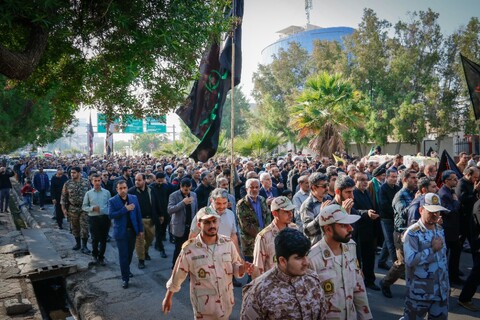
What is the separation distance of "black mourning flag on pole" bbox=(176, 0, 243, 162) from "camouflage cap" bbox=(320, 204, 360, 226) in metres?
4.43

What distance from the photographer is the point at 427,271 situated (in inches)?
159

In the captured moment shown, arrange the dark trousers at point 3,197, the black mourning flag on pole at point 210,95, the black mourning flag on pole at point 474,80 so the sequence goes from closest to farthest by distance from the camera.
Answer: the black mourning flag on pole at point 210,95, the black mourning flag on pole at point 474,80, the dark trousers at point 3,197

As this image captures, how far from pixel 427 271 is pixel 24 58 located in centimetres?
497

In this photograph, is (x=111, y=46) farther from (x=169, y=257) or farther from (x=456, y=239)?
(x=456, y=239)

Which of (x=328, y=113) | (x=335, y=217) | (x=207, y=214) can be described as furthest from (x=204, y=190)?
(x=328, y=113)

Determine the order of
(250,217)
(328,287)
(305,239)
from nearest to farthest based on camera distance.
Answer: (305,239), (328,287), (250,217)

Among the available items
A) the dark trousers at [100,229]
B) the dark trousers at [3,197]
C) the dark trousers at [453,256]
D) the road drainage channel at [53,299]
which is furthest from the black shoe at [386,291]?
the dark trousers at [3,197]

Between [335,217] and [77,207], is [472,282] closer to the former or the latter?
[335,217]

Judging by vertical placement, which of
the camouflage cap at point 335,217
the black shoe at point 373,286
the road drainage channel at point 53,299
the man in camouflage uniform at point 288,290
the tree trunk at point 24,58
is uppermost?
the tree trunk at point 24,58

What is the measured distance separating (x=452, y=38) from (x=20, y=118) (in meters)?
26.7

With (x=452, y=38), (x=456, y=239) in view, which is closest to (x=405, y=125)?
(x=452, y=38)

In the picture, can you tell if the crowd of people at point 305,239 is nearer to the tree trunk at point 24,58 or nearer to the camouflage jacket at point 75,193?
the camouflage jacket at point 75,193

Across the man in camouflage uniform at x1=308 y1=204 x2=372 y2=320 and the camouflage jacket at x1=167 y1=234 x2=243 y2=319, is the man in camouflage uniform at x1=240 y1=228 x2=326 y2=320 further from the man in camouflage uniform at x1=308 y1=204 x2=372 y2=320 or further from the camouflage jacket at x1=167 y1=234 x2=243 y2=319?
the camouflage jacket at x1=167 y1=234 x2=243 y2=319

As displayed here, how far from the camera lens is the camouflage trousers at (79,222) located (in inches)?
371
